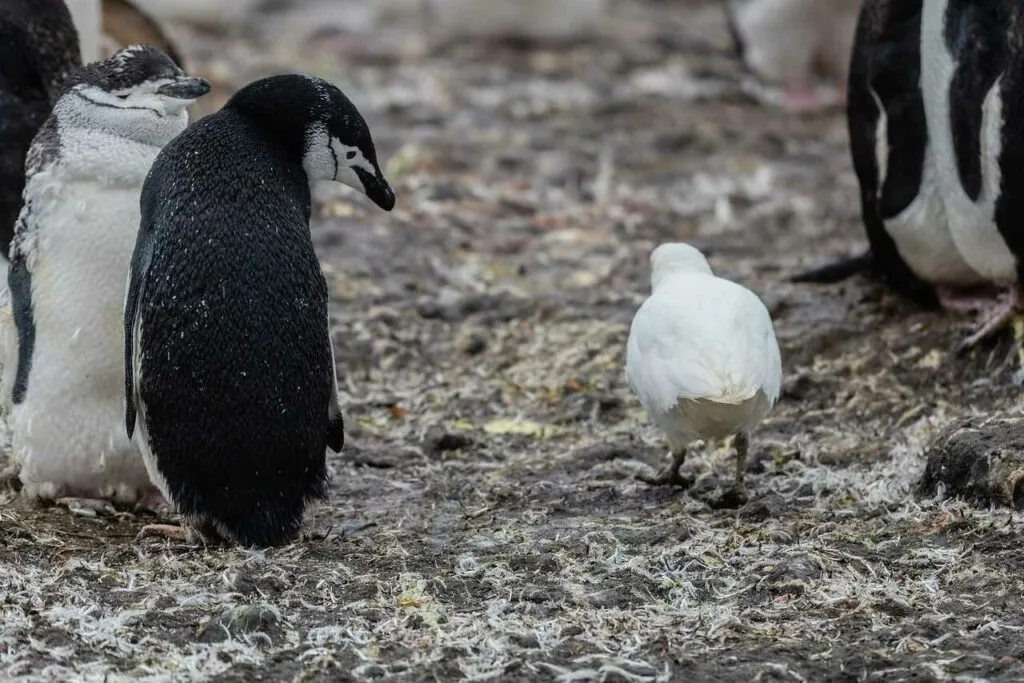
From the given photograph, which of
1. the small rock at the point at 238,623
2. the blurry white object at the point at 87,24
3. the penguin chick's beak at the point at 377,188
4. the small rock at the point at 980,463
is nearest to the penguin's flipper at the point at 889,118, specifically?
the small rock at the point at 980,463

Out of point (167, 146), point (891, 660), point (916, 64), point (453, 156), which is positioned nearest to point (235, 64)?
point (453, 156)

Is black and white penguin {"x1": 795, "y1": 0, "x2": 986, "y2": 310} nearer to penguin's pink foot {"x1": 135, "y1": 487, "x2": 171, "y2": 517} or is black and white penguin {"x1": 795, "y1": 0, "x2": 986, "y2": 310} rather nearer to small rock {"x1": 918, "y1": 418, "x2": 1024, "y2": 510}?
small rock {"x1": 918, "y1": 418, "x2": 1024, "y2": 510}

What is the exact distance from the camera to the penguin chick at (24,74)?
4.52 m

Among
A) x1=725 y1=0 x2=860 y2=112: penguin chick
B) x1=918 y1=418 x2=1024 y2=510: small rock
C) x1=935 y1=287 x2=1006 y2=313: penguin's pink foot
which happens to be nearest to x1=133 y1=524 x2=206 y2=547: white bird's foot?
x1=918 y1=418 x2=1024 y2=510: small rock

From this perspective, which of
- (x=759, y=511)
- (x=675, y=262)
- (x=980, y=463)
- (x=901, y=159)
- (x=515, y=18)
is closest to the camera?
(x=980, y=463)

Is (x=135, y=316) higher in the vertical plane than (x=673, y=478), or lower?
higher

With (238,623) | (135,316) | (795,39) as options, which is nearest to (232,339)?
(135,316)

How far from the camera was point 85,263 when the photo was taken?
3984 mm

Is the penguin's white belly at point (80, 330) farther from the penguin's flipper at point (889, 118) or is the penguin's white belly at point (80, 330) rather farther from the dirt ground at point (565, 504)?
the penguin's flipper at point (889, 118)

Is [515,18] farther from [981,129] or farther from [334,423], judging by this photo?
[334,423]

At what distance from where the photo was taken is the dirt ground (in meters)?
3.20

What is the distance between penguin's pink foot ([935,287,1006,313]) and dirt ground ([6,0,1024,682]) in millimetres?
104

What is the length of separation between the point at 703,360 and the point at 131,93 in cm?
148

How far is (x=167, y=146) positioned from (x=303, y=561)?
0.99m
